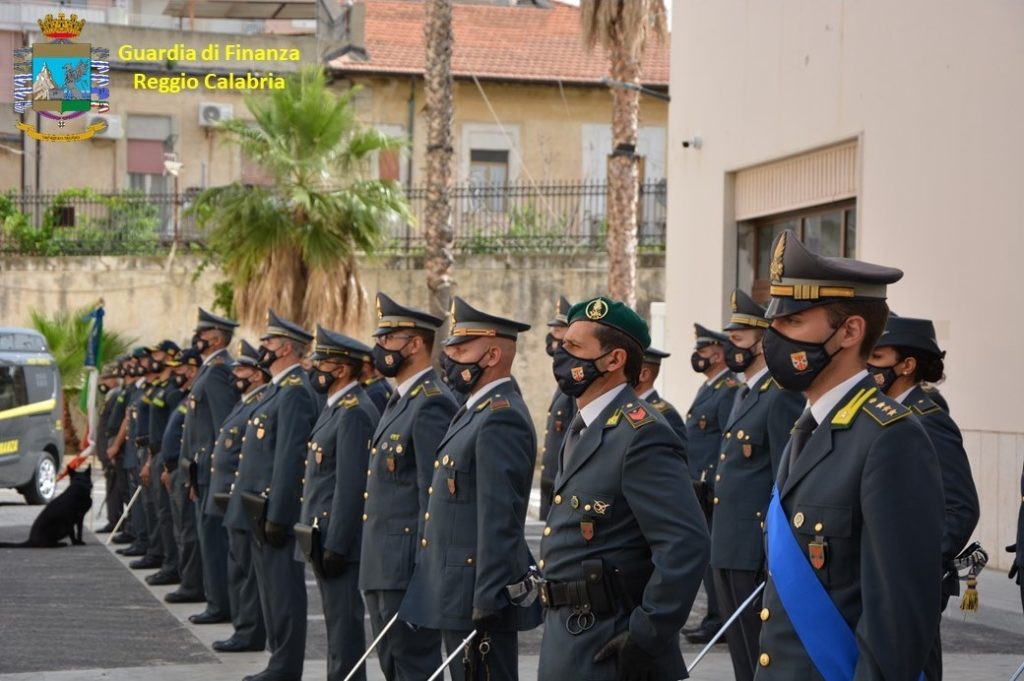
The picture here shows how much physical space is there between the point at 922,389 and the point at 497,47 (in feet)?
97.3

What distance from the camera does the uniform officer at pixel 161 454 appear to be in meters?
14.9

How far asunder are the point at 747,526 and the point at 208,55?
25.7 meters

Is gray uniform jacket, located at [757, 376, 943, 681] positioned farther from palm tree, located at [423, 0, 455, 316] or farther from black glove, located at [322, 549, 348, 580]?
palm tree, located at [423, 0, 455, 316]

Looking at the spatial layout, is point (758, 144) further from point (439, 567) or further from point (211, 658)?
point (439, 567)

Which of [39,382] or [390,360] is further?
[39,382]

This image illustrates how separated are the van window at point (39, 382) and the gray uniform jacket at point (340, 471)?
15.5 meters

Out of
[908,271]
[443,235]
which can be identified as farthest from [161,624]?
[443,235]

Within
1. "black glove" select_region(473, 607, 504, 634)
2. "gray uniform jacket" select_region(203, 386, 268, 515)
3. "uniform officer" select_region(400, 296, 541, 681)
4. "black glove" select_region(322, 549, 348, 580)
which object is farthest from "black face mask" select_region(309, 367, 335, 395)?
"black glove" select_region(473, 607, 504, 634)

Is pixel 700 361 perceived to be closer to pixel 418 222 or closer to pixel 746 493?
pixel 746 493

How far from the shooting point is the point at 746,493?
9.38 meters

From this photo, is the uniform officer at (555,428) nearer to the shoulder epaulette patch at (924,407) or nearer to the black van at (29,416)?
the shoulder epaulette patch at (924,407)

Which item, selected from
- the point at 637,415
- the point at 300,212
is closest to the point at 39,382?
the point at 300,212

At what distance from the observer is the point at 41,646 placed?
11266 mm

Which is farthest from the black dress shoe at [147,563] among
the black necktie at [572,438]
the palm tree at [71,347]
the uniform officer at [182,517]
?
the palm tree at [71,347]
